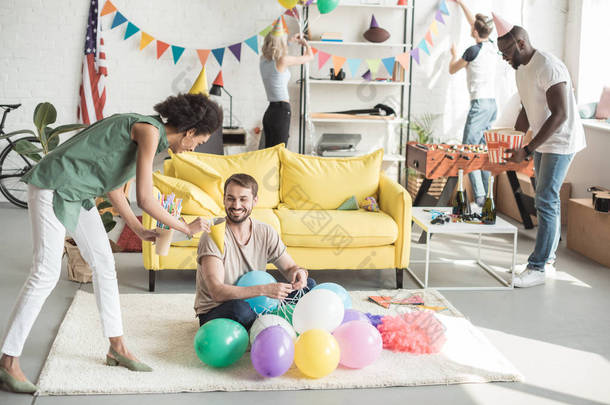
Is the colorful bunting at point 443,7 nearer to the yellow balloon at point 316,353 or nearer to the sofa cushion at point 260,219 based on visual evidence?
the sofa cushion at point 260,219

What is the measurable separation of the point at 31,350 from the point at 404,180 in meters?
4.37

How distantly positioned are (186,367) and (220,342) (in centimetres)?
24

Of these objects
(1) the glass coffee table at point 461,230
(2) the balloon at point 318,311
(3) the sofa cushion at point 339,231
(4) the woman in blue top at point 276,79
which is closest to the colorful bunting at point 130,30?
(4) the woman in blue top at point 276,79

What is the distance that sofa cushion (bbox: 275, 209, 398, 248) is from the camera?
393 centimetres

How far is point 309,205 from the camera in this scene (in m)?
4.34

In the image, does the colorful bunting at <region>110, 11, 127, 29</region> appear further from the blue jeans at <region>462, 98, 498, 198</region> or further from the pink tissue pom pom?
the pink tissue pom pom

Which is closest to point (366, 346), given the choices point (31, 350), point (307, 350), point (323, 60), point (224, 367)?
point (307, 350)

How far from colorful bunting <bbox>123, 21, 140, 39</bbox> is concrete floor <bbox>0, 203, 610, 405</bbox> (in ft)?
6.33

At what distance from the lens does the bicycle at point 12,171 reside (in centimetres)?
592

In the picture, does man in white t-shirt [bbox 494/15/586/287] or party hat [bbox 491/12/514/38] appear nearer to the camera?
man in white t-shirt [bbox 494/15/586/287]

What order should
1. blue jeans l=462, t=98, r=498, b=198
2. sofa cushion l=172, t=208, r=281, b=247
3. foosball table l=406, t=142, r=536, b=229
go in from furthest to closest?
blue jeans l=462, t=98, r=498, b=198, foosball table l=406, t=142, r=536, b=229, sofa cushion l=172, t=208, r=281, b=247

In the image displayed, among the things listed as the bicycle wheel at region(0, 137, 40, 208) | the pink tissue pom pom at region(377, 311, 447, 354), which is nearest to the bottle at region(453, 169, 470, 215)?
the pink tissue pom pom at region(377, 311, 447, 354)

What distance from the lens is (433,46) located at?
6539mm

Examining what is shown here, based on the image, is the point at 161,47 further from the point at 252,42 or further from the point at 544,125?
the point at 544,125
